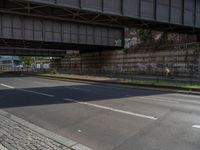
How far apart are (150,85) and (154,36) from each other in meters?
29.3

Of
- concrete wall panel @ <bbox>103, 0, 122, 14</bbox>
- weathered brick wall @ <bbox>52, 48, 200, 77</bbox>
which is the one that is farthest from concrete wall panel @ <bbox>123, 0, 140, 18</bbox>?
weathered brick wall @ <bbox>52, 48, 200, 77</bbox>

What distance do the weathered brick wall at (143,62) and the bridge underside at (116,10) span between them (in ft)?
17.3

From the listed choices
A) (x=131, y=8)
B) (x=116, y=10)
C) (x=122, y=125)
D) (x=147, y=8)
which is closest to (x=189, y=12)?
(x=147, y=8)

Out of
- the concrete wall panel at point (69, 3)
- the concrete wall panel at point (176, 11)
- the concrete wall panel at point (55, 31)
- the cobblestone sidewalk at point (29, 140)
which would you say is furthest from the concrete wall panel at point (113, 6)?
the concrete wall panel at point (55, 31)

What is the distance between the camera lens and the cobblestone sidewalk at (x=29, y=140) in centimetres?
538

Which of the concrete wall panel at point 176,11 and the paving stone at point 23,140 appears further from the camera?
the concrete wall panel at point 176,11

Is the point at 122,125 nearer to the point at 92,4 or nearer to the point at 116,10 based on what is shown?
the point at 92,4

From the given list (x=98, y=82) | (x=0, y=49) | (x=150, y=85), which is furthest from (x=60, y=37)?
(x=0, y=49)

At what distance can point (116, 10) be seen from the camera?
19469mm

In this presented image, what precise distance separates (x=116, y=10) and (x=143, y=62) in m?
19.8

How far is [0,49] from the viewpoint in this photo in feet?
181

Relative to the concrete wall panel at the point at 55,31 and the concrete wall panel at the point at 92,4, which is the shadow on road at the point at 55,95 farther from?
the concrete wall panel at the point at 55,31

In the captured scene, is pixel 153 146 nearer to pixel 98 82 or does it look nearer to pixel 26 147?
pixel 26 147

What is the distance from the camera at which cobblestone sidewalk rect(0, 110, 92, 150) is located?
17.6 ft
